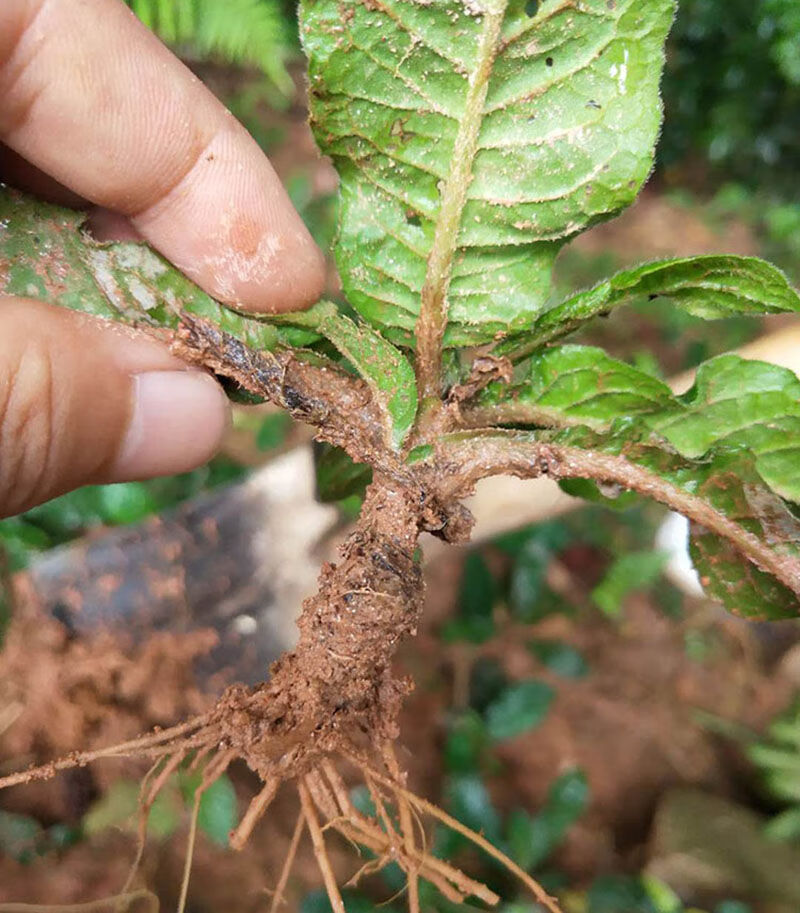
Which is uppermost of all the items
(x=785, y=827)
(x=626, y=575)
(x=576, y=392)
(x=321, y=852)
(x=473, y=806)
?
(x=576, y=392)

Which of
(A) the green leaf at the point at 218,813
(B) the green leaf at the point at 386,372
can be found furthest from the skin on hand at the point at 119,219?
(A) the green leaf at the point at 218,813

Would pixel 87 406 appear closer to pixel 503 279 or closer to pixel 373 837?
pixel 503 279

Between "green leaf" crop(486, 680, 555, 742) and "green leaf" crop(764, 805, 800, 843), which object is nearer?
"green leaf" crop(486, 680, 555, 742)

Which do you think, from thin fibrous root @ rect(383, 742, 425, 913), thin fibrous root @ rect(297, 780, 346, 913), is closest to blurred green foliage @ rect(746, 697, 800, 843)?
thin fibrous root @ rect(383, 742, 425, 913)

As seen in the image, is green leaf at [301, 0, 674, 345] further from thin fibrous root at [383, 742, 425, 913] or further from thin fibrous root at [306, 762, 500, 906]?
thin fibrous root at [306, 762, 500, 906]

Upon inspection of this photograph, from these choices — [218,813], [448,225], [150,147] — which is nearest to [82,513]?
[218,813]
